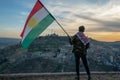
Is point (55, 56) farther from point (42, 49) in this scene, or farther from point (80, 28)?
point (80, 28)

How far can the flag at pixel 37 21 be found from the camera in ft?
48.6

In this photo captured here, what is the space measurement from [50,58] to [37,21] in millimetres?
152358

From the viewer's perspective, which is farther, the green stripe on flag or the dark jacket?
the green stripe on flag

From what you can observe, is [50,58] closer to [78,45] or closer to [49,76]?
[49,76]

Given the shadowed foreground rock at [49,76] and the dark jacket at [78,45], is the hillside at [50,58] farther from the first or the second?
the dark jacket at [78,45]

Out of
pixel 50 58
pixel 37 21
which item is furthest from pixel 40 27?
pixel 50 58

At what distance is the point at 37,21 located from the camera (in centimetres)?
1523

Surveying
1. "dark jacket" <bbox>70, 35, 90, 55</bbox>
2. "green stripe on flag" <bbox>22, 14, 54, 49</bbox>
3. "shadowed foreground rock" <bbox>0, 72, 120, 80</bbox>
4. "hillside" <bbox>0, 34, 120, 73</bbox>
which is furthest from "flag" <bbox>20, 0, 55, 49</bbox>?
"hillside" <bbox>0, 34, 120, 73</bbox>

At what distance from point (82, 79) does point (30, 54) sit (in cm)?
16092

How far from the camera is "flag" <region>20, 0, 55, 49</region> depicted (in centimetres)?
1481

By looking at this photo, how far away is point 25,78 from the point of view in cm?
1711

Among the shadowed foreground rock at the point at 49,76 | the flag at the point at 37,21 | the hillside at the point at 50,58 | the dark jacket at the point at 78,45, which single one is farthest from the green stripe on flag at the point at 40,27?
the hillside at the point at 50,58

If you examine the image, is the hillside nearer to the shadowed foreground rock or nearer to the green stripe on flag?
the shadowed foreground rock

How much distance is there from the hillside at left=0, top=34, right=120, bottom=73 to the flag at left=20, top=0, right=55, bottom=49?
4823 inches
